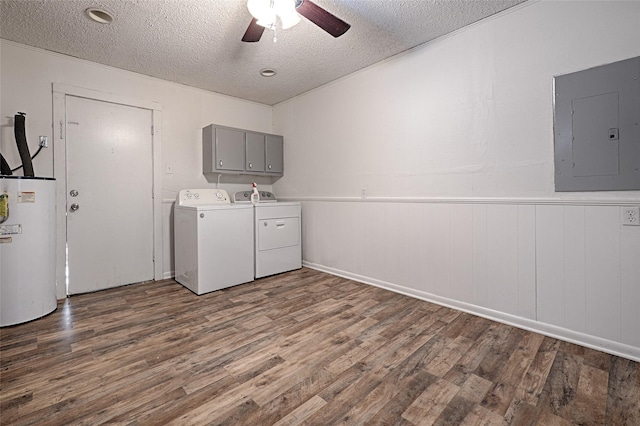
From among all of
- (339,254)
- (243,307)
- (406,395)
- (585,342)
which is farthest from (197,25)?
(585,342)

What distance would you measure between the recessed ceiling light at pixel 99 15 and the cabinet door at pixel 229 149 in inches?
57.1

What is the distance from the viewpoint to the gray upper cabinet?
3.65 m

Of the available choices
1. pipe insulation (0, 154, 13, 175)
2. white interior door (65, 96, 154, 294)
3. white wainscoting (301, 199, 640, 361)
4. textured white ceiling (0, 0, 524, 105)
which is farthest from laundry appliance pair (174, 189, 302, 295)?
textured white ceiling (0, 0, 524, 105)

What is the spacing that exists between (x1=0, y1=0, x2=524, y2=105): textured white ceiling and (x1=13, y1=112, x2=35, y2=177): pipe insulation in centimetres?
71

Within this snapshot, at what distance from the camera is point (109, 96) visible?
10.2 ft

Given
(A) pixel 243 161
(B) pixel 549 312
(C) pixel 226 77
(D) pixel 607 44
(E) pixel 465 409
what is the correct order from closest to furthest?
1. (E) pixel 465 409
2. (D) pixel 607 44
3. (B) pixel 549 312
4. (C) pixel 226 77
5. (A) pixel 243 161

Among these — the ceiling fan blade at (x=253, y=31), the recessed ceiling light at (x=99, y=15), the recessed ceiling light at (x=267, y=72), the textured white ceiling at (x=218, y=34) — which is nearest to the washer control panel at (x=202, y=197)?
the textured white ceiling at (x=218, y=34)

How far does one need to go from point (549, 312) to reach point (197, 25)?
11.3 ft

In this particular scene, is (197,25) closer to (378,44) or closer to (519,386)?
(378,44)

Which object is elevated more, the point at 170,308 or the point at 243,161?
the point at 243,161

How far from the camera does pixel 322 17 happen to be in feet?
6.11

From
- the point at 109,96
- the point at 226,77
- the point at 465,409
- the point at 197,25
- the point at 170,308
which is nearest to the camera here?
the point at 465,409

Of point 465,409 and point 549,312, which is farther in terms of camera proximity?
point 549,312

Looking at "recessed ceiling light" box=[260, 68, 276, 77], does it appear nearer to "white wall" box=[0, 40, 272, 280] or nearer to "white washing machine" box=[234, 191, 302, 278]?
"white wall" box=[0, 40, 272, 280]
